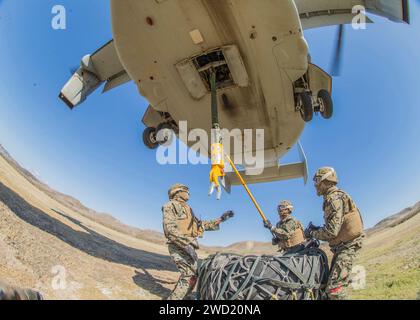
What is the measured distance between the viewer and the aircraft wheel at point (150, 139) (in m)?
14.0

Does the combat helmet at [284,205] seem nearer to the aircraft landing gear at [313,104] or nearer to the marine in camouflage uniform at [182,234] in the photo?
the marine in camouflage uniform at [182,234]

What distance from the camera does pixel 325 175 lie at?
677 centimetres

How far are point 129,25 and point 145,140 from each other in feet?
18.1

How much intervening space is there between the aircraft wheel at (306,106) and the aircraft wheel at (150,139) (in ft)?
19.4

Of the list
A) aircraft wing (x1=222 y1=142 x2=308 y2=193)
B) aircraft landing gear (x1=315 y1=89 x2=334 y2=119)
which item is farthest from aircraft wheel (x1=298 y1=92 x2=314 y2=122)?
aircraft wing (x1=222 y1=142 x2=308 y2=193)

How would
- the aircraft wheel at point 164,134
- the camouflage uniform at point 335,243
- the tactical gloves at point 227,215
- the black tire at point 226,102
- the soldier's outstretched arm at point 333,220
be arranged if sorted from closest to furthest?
the camouflage uniform at point 335,243
the soldier's outstretched arm at point 333,220
the tactical gloves at point 227,215
the black tire at point 226,102
the aircraft wheel at point 164,134

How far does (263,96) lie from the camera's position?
1142 centimetres

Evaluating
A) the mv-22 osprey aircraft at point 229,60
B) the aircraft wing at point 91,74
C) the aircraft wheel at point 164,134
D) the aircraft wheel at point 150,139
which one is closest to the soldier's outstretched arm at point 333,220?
the mv-22 osprey aircraft at point 229,60

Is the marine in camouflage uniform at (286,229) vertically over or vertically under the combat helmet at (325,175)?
under

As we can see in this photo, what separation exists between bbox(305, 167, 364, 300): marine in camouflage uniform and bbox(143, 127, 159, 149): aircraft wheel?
8530mm

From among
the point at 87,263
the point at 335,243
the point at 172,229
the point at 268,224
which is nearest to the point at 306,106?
the point at 268,224

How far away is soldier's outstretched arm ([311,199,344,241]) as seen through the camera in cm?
617

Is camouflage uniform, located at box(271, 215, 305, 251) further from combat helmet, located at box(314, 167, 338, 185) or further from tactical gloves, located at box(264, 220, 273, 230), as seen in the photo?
combat helmet, located at box(314, 167, 338, 185)
